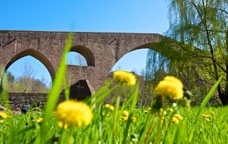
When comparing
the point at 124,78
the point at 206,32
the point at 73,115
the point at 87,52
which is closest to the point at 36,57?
the point at 87,52

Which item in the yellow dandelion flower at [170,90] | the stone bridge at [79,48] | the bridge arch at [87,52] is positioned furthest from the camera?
the bridge arch at [87,52]

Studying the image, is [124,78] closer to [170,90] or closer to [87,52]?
[170,90]

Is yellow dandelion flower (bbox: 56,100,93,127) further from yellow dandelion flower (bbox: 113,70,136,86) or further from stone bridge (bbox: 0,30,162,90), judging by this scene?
stone bridge (bbox: 0,30,162,90)

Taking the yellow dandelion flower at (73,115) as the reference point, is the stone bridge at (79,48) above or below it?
above

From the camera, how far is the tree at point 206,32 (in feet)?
41.3

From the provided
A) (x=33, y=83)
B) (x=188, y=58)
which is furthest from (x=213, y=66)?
(x=33, y=83)

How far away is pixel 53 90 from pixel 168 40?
512 inches

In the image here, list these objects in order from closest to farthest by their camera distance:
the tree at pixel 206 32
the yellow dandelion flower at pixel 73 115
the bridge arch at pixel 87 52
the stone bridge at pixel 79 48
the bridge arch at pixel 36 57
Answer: the yellow dandelion flower at pixel 73 115 → the tree at pixel 206 32 → the stone bridge at pixel 79 48 → the bridge arch at pixel 36 57 → the bridge arch at pixel 87 52

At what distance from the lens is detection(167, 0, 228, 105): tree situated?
41.3ft

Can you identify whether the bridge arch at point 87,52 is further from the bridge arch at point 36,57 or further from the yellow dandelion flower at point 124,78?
the yellow dandelion flower at point 124,78

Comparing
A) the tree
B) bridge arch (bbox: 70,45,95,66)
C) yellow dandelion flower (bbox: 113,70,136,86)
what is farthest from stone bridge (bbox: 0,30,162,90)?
yellow dandelion flower (bbox: 113,70,136,86)

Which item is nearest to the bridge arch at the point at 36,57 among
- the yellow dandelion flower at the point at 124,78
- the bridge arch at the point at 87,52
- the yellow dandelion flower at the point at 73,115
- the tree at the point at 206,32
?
the bridge arch at the point at 87,52

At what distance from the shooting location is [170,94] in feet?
1.47

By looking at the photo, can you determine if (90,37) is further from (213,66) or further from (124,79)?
(124,79)
